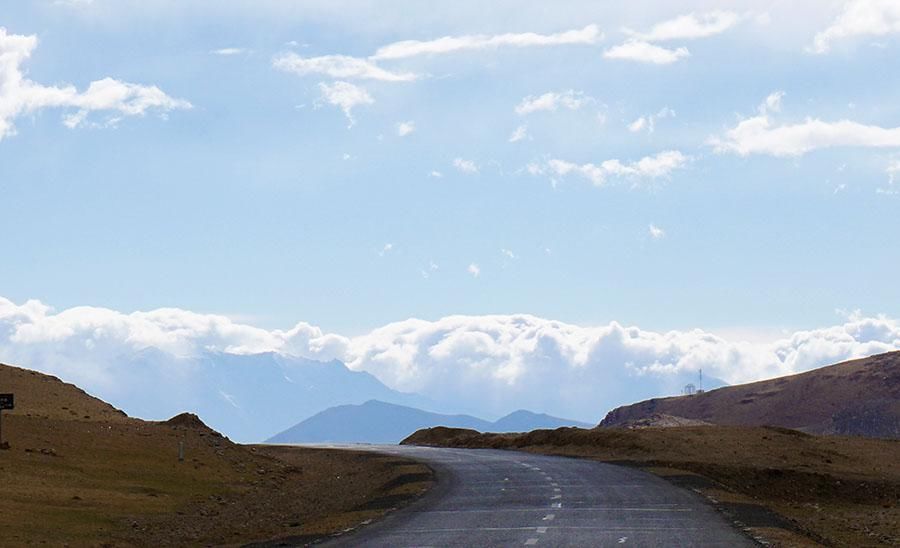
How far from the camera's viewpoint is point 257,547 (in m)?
31.7

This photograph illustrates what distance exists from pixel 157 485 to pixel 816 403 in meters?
136

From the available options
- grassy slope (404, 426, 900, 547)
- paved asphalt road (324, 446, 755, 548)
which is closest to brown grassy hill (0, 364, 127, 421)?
paved asphalt road (324, 446, 755, 548)

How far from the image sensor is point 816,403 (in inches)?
6624

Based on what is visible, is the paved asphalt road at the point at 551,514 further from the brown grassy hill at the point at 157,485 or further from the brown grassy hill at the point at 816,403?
the brown grassy hill at the point at 816,403

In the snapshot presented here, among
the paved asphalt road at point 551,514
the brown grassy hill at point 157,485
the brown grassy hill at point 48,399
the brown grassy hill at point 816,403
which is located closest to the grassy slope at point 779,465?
the paved asphalt road at point 551,514

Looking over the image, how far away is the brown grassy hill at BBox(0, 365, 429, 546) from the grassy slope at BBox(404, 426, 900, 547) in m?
13.2

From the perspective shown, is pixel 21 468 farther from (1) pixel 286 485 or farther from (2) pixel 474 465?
(2) pixel 474 465

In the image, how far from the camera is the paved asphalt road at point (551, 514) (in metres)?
30.4

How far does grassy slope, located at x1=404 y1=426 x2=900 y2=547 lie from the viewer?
46.1m

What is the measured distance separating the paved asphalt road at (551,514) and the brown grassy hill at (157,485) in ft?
7.77

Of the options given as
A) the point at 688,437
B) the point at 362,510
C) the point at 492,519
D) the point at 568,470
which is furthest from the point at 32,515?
the point at 688,437

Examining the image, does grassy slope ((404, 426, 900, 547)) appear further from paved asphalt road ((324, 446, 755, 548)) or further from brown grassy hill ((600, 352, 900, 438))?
brown grassy hill ((600, 352, 900, 438))

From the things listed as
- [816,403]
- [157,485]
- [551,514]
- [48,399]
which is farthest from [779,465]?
[816,403]

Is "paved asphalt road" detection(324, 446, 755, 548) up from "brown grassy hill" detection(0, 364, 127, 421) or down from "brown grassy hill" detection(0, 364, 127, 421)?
down
